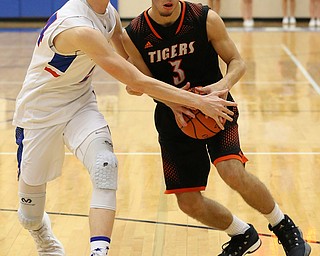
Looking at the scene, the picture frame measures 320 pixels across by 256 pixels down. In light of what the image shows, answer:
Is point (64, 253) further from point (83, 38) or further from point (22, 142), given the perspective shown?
point (83, 38)

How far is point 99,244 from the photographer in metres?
3.56

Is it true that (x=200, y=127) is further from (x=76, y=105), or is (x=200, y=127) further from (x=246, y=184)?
(x=76, y=105)

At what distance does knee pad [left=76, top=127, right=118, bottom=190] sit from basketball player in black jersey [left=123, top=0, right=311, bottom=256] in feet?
1.85

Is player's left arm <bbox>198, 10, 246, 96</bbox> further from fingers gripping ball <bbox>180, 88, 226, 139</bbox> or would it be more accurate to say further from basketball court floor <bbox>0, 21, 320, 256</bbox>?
basketball court floor <bbox>0, 21, 320, 256</bbox>

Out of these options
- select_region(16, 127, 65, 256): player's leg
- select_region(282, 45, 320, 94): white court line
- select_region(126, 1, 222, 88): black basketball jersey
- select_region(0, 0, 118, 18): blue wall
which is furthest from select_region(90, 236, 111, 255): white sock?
select_region(0, 0, 118, 18): blue wall

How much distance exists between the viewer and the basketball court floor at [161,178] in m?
4.89

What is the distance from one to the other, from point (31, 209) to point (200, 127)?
104cm

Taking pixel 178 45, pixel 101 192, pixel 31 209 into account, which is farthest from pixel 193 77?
pixel 31 209

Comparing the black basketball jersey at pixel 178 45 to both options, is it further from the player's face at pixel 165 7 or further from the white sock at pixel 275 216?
the white sock at pixel 275 216

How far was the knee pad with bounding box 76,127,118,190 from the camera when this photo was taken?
369 cm

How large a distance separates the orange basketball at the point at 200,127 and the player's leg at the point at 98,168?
0.49 metres

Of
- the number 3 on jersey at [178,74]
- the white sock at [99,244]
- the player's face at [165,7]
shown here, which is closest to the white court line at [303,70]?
the number 3 on jersey at [178,74]

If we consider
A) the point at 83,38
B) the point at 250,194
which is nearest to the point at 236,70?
the point at 250,194

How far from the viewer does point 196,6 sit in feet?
14.3
